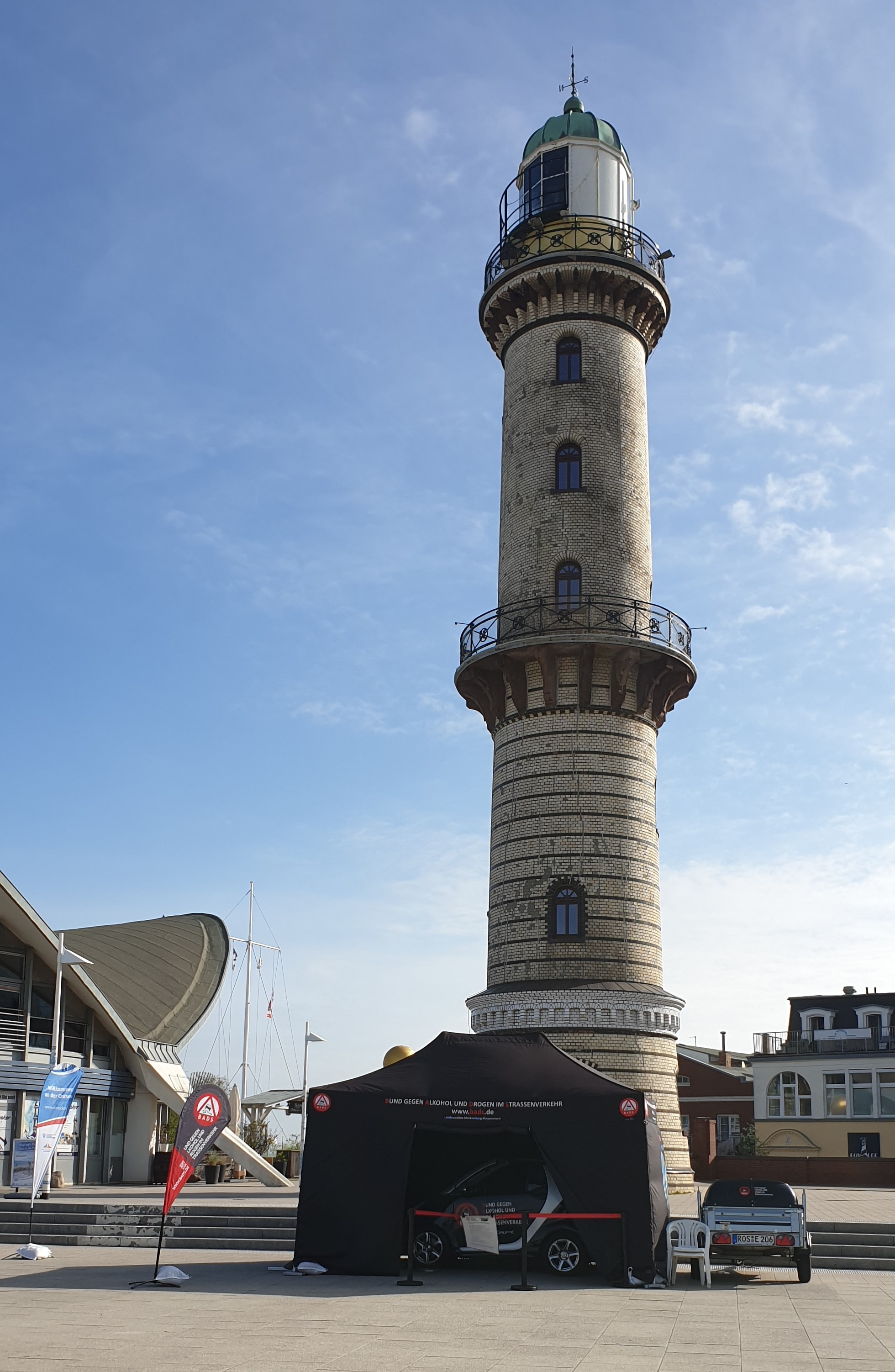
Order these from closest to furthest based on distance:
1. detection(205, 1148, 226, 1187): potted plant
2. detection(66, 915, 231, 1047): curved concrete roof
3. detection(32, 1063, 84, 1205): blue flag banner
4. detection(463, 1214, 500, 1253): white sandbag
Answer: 1. detection(463, 1214, 500, 1253): white sandbag
2. detection(32, 1063, 84, 1205): blue flag banner
3. detection(205, 1148, 226, 1187): potted plant
4. detection(66, 915, 231, 1047): curved concrete roof

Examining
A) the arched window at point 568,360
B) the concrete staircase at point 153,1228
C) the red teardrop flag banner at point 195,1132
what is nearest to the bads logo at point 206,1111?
Result: the red teardrop flag banner at point 195,1132

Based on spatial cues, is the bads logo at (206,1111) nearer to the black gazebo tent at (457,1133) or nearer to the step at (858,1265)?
the black gazebo tent at (457,1133)

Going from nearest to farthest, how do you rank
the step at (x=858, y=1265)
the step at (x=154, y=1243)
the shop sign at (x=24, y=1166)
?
the step at (x=858, y=1265)
the step at (x=154, y=1243)
the shop sign at (x=24, y=1166)

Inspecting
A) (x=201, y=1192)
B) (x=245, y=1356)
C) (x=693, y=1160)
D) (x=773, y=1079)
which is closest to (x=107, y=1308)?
(x=245, y=1356)

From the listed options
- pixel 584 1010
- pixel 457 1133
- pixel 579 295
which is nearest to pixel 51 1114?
pixel 457 1133

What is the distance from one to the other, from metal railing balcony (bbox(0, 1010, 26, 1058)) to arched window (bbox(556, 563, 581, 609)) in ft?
54.9

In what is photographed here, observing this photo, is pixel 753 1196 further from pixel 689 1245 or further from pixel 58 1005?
pixel 58 1005

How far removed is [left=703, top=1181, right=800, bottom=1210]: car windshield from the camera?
17.3 m

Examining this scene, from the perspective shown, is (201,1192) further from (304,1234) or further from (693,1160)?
(693,1160)

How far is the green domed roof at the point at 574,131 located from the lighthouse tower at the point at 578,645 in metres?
0.07

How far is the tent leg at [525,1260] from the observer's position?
15.7m

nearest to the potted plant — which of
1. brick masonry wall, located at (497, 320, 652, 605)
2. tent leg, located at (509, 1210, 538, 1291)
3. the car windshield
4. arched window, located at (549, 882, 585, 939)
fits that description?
arched window, located at (549, 882, 585, 939)

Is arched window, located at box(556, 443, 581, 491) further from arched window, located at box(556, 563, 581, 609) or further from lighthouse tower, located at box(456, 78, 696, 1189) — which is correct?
arched window, located at box(556, 563, 581, 609)

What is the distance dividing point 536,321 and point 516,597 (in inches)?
298
